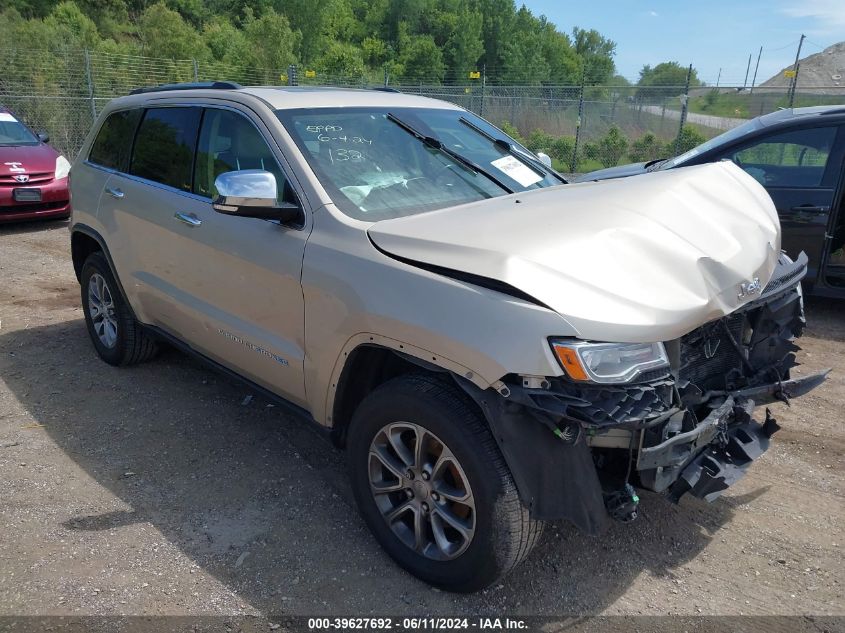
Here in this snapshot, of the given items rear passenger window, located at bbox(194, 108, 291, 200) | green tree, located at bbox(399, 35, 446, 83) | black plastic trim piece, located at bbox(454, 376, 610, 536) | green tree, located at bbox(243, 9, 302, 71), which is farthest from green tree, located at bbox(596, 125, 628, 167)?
green tree, located at bbox(399, 35, 446, 83)

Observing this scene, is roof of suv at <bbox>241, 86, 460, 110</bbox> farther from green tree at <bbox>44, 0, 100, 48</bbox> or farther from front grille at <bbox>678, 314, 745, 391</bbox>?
green tree at <bbox>44, 0, 100, 48</bbox>

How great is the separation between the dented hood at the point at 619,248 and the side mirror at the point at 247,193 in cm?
51

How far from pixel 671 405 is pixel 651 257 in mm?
564

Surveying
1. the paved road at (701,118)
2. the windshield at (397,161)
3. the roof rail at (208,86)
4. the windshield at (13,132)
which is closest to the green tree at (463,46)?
the paved road at (701,118)

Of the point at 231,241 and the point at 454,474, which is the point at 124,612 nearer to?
the point at 454,474

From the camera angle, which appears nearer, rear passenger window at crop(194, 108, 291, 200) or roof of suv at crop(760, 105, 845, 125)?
rear passenger window at crop(194, 108, 291, 200)

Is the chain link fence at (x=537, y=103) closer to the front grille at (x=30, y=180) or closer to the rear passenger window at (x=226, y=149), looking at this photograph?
the front grille at (x=30, y=180)

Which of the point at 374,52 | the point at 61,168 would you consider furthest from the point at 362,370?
the point at 374,52

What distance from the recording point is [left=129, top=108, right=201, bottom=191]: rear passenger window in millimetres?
3861

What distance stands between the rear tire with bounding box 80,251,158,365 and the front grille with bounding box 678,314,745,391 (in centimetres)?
347

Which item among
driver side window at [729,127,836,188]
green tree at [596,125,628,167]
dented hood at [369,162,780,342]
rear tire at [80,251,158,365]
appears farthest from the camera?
green tree at [596,125,628,167]

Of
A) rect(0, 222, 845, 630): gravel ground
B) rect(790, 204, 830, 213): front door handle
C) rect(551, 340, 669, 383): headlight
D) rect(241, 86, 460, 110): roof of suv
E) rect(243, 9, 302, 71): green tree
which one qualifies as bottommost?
rect(0, 222, 845, 630): gravel ground

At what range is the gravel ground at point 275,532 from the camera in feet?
8.73

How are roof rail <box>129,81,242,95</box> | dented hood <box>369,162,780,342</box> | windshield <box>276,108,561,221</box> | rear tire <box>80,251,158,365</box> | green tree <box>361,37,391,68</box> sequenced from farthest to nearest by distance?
green tree <box>361,37,391,68</box> → rear tire <box>80,251,158,365</box> → roof rail <box>129,81,242,95</box> → windshield <box>276,108,561,221</box> → dented hood <box>369,162,780,342</box>
